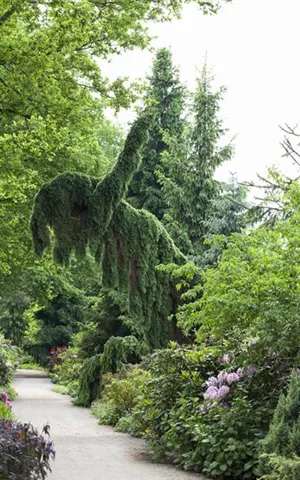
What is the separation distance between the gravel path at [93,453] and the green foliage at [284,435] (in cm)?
138

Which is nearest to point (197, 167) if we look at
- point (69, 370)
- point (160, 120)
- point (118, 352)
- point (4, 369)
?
point (160, 120)

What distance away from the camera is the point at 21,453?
6.19 m

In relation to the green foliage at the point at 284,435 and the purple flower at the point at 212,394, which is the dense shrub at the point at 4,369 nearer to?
the purple flower at the point at 212,394

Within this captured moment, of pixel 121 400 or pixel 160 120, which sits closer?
pixel 121 400

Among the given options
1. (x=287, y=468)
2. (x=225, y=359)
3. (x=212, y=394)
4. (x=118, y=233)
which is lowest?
(x=287, y=468)

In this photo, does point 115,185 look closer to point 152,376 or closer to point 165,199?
point 152,376

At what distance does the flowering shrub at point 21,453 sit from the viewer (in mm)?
6043

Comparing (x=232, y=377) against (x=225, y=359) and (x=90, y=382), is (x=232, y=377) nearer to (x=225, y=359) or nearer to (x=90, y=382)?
(x=225, y=359)

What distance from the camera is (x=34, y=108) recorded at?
52.7 ft

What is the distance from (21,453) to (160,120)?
22688mm

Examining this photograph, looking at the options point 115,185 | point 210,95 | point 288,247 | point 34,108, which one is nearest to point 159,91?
point 210,95

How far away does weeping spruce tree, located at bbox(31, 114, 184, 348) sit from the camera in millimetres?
13836

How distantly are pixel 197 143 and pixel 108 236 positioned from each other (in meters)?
11.1

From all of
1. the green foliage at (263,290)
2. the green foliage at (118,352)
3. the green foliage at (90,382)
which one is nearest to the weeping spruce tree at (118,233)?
the green foliage at (118,352)
